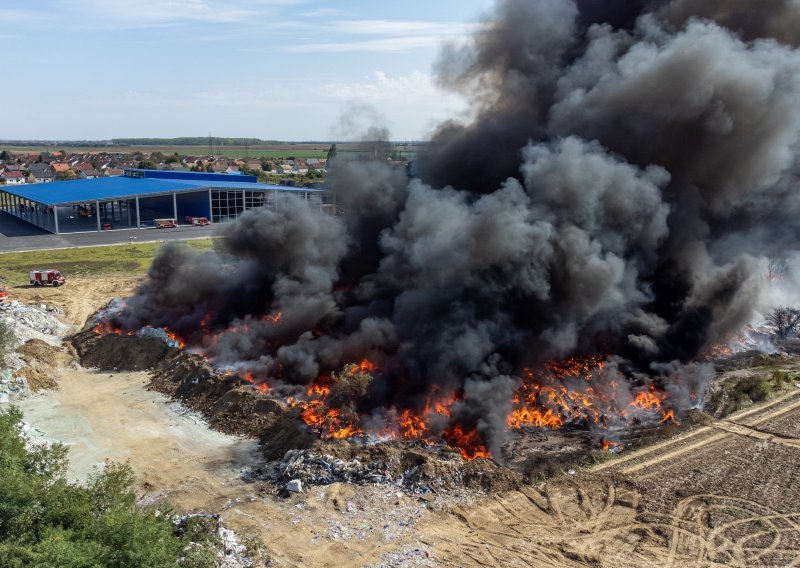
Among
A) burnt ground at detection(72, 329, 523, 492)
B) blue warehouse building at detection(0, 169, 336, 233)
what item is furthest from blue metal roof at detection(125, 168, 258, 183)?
burnt ground at detection(72, 329, 523, 492)

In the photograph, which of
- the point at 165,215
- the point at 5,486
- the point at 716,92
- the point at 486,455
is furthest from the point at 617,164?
the point at 165,215

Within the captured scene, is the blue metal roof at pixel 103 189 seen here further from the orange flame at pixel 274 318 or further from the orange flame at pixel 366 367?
the orange flame at pixel 366 367

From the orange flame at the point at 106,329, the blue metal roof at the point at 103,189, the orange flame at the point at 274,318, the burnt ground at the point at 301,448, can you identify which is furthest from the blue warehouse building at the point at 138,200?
the burnt ground at the point at 301,448

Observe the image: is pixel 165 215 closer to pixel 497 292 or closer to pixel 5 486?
pixel 497 292

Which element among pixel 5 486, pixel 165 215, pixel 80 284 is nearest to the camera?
pixel 5 486

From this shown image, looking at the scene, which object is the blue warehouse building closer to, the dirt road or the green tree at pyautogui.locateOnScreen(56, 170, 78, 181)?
the green tree at pyautogui.locateOnScreen(56, 170, 78, 181)

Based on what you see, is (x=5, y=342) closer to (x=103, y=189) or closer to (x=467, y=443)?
(x=467, y=443)
